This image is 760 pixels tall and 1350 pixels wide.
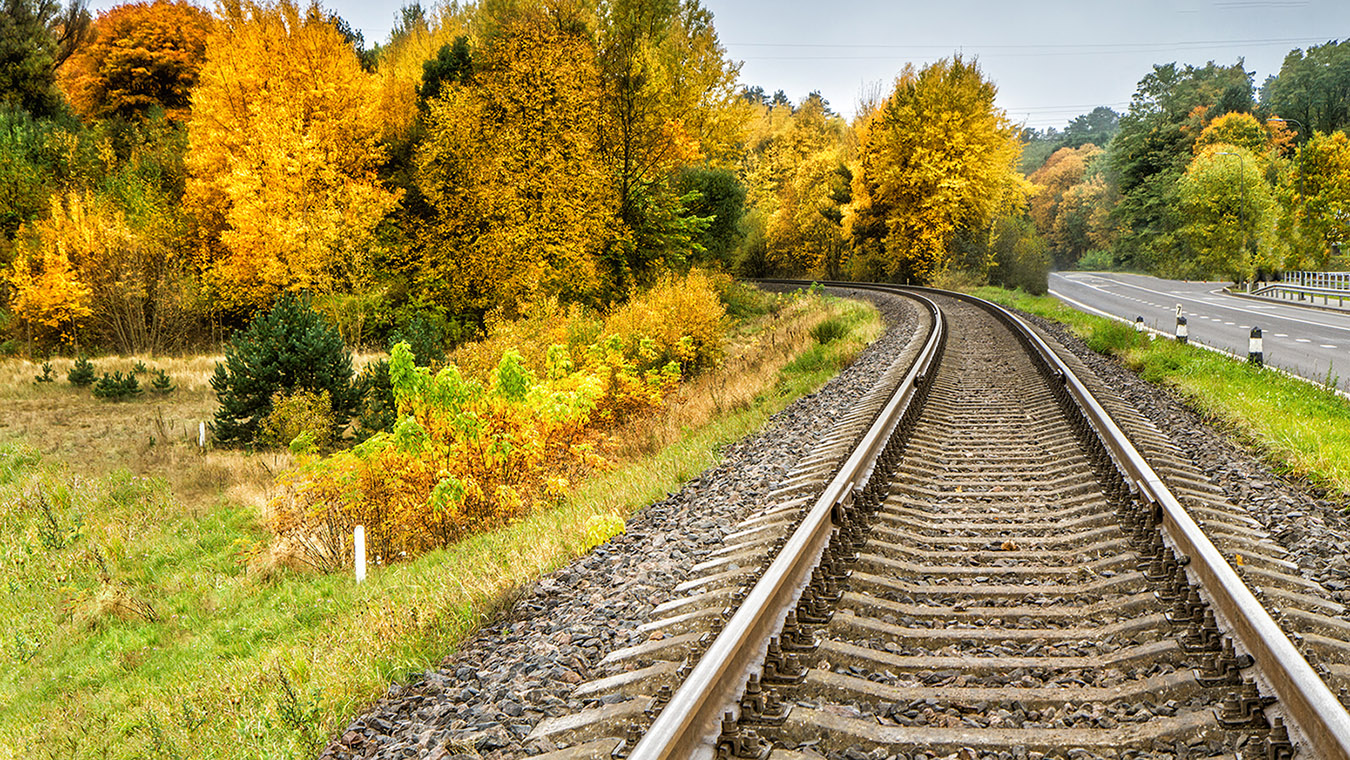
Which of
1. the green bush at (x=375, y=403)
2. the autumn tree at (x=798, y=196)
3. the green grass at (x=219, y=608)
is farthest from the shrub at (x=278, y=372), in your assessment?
the autumn tree at (x=798, y=196)

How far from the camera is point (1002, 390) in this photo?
10.9 m

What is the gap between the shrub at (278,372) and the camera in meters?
17.2

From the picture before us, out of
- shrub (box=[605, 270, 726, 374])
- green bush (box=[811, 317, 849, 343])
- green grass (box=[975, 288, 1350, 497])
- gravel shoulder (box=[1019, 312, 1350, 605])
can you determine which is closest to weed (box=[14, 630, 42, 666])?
shrub (box=[605, 270, 726, 374])

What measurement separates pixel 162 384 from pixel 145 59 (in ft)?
77.4

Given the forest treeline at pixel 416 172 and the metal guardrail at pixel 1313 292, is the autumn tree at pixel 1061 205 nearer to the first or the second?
the forest treeline at pixel 416 172

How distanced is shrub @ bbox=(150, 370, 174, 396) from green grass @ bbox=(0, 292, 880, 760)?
8417mm

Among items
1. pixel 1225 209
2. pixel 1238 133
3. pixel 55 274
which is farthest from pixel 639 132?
pixel 1238 133

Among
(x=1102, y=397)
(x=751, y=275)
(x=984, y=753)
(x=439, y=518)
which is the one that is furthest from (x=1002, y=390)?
Result: (x=751, y=275)

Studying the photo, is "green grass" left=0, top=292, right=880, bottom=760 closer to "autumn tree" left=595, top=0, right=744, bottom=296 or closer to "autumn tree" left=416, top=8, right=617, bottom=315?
"autumn tree" left=416, top=8, right=617, bottom=315

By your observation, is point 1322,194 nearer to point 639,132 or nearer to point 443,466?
point 639,132

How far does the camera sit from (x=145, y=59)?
3900cm

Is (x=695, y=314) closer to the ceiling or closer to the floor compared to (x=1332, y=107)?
closer to the floor

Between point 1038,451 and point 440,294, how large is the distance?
24.0 meters

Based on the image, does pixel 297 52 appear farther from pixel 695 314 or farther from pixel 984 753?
pixel 984 753
